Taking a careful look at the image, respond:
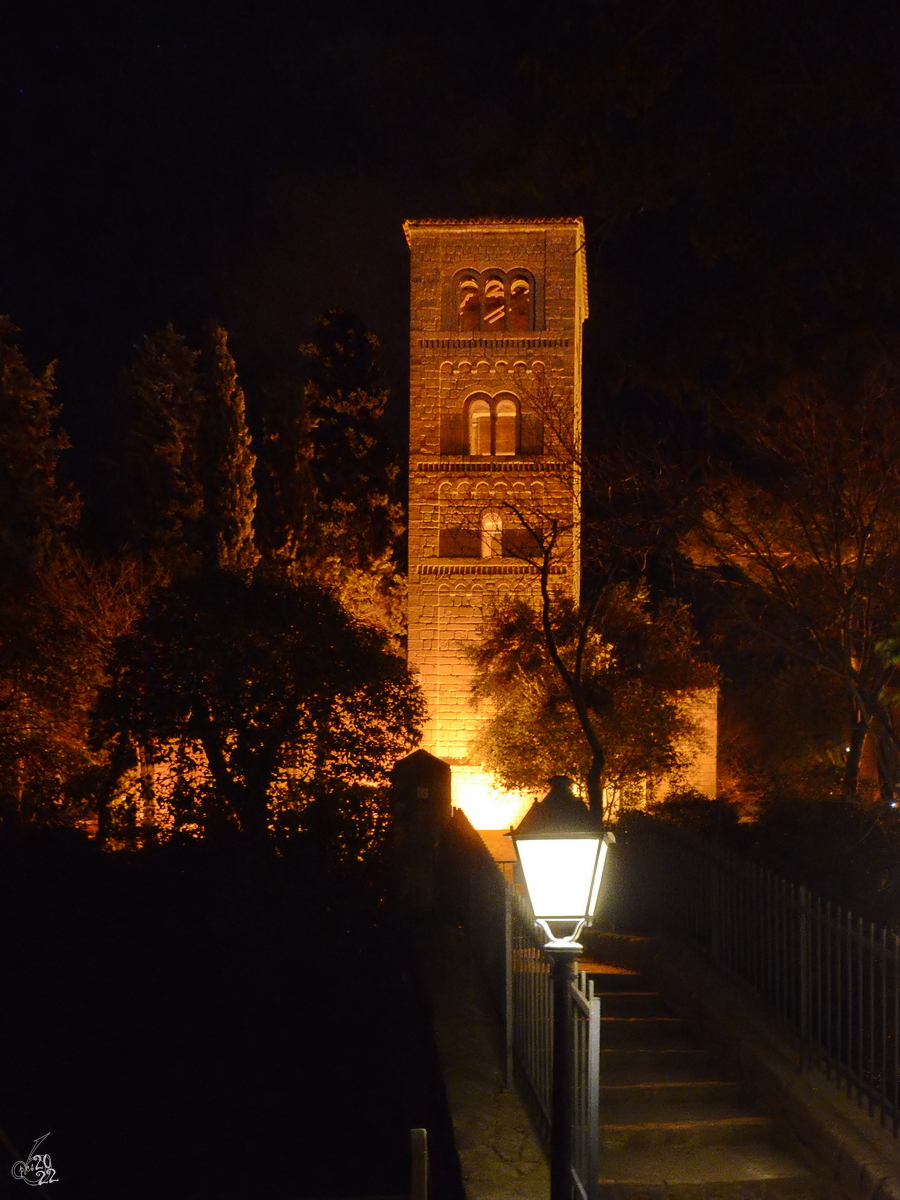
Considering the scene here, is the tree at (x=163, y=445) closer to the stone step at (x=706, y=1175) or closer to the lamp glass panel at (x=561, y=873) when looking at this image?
the stone step at (x=706, y=1175)

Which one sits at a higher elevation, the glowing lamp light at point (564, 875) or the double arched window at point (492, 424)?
the double arched window at point (492, 424)

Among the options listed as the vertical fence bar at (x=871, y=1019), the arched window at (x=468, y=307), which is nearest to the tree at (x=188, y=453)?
the arched window at (x=468, y=307)

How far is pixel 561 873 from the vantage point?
5020mm

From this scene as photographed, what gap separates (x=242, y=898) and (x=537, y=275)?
18482 millimetres

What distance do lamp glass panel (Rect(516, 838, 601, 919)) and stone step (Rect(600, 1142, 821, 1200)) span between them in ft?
7.31

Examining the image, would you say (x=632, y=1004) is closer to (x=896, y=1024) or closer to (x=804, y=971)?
(x=804, y=971)

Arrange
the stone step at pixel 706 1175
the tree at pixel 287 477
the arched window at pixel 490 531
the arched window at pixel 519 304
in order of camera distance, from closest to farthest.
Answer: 1. the stone step at pixel 706 1175
2. the arched window at pixel 490 531
3. the arched window at pixel 519 304
4. the tree at pixel 287 477

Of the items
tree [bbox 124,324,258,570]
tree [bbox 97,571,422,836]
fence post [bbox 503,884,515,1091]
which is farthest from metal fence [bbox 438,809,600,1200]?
tree [bbox 124,324,258,570]

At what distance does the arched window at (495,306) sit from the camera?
27.3 metres

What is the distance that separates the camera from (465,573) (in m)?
27.2

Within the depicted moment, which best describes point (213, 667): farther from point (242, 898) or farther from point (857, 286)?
point (857, 286)

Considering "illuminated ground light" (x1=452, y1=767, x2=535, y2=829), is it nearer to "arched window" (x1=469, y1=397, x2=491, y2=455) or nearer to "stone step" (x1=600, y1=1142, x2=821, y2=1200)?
"arched window" (x1=469, y1=397, x2=491, y2=455)

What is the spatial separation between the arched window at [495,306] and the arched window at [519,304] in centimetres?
18

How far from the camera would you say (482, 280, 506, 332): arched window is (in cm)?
2730
